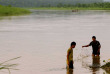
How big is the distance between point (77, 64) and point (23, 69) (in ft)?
8.66

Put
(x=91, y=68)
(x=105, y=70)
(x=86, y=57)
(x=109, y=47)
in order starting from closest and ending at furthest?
(x=105, y=70) < (x=91, y=68) < (x=86, y=57) < (x=109, y=47)

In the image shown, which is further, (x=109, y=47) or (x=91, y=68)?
(x=109, y=47)

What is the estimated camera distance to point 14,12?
303 feet

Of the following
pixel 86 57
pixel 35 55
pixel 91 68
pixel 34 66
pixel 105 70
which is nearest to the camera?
pixel 105 70

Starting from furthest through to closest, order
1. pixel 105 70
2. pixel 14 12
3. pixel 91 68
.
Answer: pixel 14 12, pixel 91 68, pixel 105 70

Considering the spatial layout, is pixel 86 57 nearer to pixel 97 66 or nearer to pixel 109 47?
pixel 97 66

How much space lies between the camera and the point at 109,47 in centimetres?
1888

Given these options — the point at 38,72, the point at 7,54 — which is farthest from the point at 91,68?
the point at 7,54

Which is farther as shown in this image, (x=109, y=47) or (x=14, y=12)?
(x=14, y=12)

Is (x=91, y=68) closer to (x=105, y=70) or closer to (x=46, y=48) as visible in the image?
(x=105, y=70)

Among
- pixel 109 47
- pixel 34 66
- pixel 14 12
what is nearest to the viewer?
pixel 34 66

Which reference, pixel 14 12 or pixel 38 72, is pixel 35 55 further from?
pixel 14 12

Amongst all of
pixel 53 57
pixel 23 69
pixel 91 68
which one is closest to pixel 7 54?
pixel 53 57

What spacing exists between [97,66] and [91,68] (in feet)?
1.17
